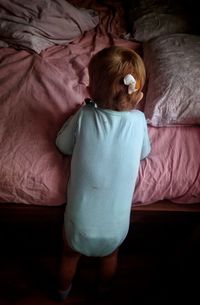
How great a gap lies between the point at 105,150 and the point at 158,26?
93 centimetres

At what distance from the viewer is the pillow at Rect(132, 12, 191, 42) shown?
5.23 ft

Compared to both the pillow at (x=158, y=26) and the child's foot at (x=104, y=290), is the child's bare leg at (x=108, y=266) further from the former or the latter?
the pillow at (x=158, y=26)

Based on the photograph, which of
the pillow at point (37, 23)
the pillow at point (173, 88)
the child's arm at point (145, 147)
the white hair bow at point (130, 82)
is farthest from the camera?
the pillow at point (37, 23)

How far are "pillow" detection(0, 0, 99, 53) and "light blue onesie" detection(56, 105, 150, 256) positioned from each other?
2.12 ft

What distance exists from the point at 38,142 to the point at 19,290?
1.84ft

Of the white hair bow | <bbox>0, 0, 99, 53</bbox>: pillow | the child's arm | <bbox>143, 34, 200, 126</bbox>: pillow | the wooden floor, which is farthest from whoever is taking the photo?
<bbox>0, 0, 99, 53</bbox>: pillow

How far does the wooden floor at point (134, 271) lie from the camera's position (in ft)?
4.12

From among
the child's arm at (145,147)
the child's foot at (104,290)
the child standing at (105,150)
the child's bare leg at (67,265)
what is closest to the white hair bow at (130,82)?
the child standing at (105,150)

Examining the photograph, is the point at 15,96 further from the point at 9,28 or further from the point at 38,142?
the point at 9,28

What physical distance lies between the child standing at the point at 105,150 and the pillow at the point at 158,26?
749 mm

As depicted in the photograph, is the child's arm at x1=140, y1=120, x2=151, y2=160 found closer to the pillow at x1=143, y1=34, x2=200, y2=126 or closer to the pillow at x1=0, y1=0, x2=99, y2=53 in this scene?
the pillow at x1=143, y1=34, x2=200, y2=126

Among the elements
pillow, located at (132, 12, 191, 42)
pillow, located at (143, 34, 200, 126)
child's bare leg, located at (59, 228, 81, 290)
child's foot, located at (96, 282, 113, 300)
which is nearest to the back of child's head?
pillow, located at (143, 34, 200, 126)

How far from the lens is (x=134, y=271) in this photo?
1368 millimetres

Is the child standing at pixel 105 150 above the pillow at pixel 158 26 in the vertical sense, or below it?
below
